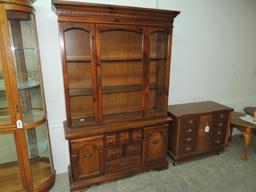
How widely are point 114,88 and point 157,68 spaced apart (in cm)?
65

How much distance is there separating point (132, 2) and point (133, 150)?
191cm

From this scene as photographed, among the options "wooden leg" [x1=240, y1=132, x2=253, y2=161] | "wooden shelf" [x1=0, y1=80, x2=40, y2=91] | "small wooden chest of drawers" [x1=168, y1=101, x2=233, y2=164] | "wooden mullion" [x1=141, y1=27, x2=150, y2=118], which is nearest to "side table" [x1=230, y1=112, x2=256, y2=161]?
"wooden leg" [x1=240, y1=132, x2=253, y2=161]

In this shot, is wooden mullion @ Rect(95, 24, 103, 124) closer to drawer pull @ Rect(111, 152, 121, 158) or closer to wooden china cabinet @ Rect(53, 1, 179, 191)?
wooden china cabinet @ Rect(53, 1, 179, 191)

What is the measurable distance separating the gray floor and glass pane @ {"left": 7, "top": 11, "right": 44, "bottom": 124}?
996mm

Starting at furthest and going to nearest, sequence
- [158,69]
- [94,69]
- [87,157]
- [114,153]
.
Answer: [158,69]
[114,153]
[87,157]
[94,69]

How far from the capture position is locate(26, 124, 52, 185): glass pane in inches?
82.1

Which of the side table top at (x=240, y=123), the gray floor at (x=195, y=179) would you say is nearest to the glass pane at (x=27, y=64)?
the gray floor at (x=195, y=179)

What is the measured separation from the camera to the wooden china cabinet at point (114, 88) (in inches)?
70.7

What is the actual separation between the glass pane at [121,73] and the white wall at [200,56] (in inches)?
18.3

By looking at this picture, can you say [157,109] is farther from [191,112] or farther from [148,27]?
[148,27]

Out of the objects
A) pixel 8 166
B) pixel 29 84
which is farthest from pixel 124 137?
pixel 8 166

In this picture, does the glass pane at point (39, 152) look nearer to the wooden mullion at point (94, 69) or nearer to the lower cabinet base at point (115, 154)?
the lower cabinet base at point (115, 154)

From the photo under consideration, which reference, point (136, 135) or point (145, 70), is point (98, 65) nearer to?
point (145, 70)

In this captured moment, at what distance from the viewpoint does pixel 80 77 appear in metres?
2.11
